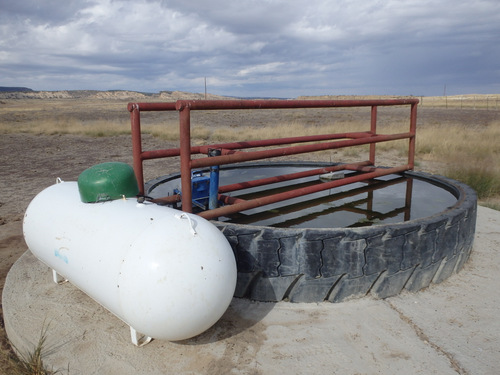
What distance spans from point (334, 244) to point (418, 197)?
2070mm

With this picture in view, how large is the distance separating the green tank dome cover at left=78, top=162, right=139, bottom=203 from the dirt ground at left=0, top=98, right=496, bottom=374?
1107 mm

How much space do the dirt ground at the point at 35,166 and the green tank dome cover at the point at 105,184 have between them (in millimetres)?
1107

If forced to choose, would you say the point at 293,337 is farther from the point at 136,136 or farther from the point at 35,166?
the point at 35,166

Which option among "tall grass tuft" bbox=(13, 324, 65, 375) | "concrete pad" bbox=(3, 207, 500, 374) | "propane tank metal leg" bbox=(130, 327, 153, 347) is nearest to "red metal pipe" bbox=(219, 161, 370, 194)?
"concrete pad" bbox=(3, 207, 500, 374)

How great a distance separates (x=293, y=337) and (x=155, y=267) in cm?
99

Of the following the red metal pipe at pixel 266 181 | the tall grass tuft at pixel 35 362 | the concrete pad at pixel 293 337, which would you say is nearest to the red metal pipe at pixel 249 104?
the red metal pipe at pixel 266 181

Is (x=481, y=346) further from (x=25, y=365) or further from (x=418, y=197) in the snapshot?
(x=25, y=365)

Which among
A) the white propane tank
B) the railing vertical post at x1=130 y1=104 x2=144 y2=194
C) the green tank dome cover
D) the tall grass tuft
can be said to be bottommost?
the tall grass tuft

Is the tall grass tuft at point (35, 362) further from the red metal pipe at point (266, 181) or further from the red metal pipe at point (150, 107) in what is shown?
the red metal pipe at point (266, 181)

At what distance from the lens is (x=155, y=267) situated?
7.06ft

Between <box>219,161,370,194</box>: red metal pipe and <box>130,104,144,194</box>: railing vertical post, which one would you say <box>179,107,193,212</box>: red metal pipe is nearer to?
<box>130,104,144,194</box>: railing vertical post

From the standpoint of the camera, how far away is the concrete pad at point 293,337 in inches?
91.4

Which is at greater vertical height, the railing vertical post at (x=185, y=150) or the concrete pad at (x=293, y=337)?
the railing vertical post at (x=185, y=150)

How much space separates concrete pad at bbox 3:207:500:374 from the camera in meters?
2.32
